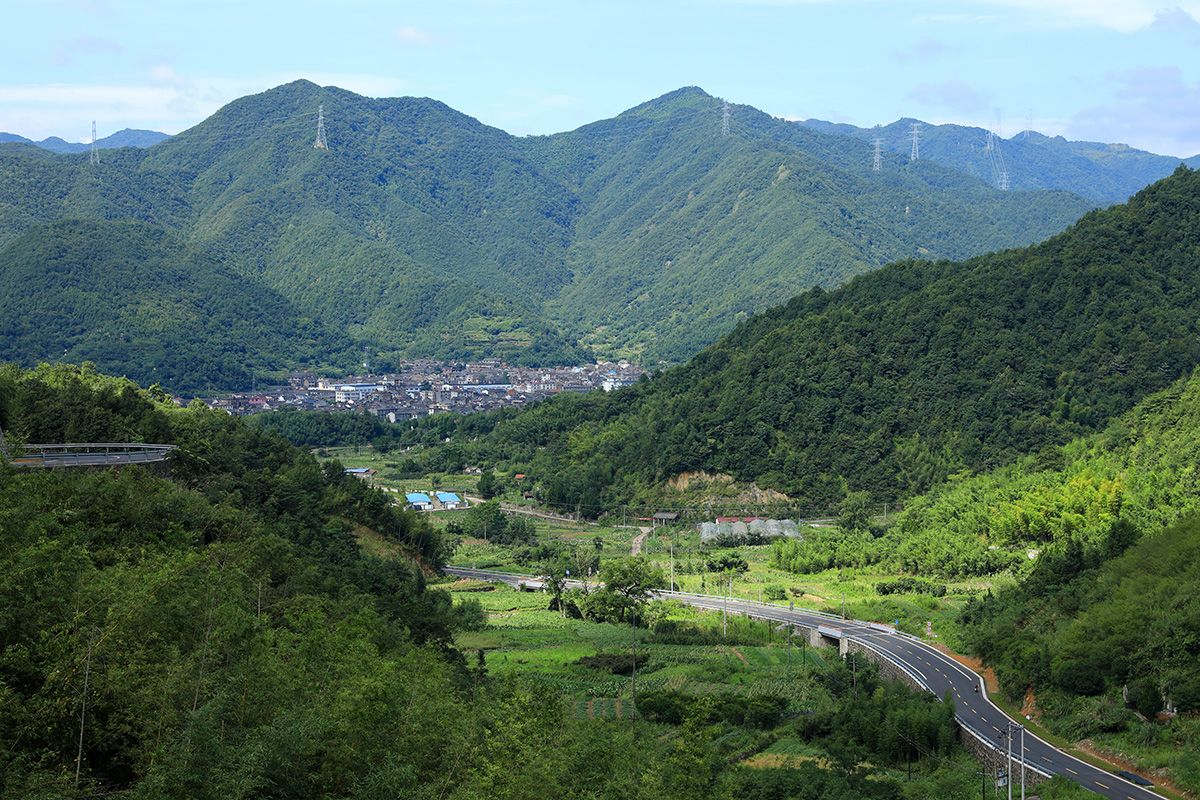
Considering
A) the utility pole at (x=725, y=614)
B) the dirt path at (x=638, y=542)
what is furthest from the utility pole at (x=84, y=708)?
the dirt path at (x=638, y=542)

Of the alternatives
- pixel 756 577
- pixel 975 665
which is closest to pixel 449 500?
pixel 756 577

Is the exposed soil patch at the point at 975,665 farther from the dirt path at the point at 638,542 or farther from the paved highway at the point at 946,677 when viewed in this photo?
the dirt path at the point at 638,542

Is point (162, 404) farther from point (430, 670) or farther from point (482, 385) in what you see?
point (482, 385)

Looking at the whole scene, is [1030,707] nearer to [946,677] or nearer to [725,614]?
[946,677]

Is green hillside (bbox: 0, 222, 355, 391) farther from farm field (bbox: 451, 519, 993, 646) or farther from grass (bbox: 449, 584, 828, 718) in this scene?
grass (bbox: 449, 584, 828, 718)

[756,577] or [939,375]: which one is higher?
[939,375]

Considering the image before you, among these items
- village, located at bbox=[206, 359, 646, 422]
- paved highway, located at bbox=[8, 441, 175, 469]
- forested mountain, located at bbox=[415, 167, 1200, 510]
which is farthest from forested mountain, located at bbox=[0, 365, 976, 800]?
village, located at bbox=[206, 359, 646, 422]
